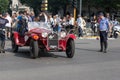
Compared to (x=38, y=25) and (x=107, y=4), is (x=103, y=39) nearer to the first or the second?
(x=38, y=25)

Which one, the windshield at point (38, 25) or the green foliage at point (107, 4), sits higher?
the green foliage at point (107, 4)

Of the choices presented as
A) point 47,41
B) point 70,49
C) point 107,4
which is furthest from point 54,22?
point 107,4

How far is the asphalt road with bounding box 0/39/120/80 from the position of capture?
10.9m

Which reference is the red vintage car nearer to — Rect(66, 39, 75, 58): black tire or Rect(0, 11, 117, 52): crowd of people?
Rect(66, 39, 75, 58): black tire

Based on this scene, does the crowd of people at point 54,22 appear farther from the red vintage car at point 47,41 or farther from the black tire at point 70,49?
the black tire at point 70,49

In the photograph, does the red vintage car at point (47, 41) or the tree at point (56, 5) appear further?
the tree at point (56, 5)

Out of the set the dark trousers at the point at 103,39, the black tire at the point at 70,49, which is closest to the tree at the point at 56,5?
the dark trousers at the point at 103,39

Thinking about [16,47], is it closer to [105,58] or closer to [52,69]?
[105,58]

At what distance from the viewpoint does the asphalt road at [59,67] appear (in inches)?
428

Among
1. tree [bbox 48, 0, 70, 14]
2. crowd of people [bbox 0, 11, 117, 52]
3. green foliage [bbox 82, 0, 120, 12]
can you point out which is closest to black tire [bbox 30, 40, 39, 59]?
crowd of people [bbox 0, 11, 117, 52]

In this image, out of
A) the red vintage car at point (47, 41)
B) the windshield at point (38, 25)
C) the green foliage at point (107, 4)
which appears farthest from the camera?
the green foliage at point (107, 4)

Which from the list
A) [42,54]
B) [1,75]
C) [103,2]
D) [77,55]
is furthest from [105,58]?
[103,2]

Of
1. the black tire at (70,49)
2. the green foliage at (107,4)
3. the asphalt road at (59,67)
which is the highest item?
the green foliage at (107,4)

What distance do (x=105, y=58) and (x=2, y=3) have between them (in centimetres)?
7710
